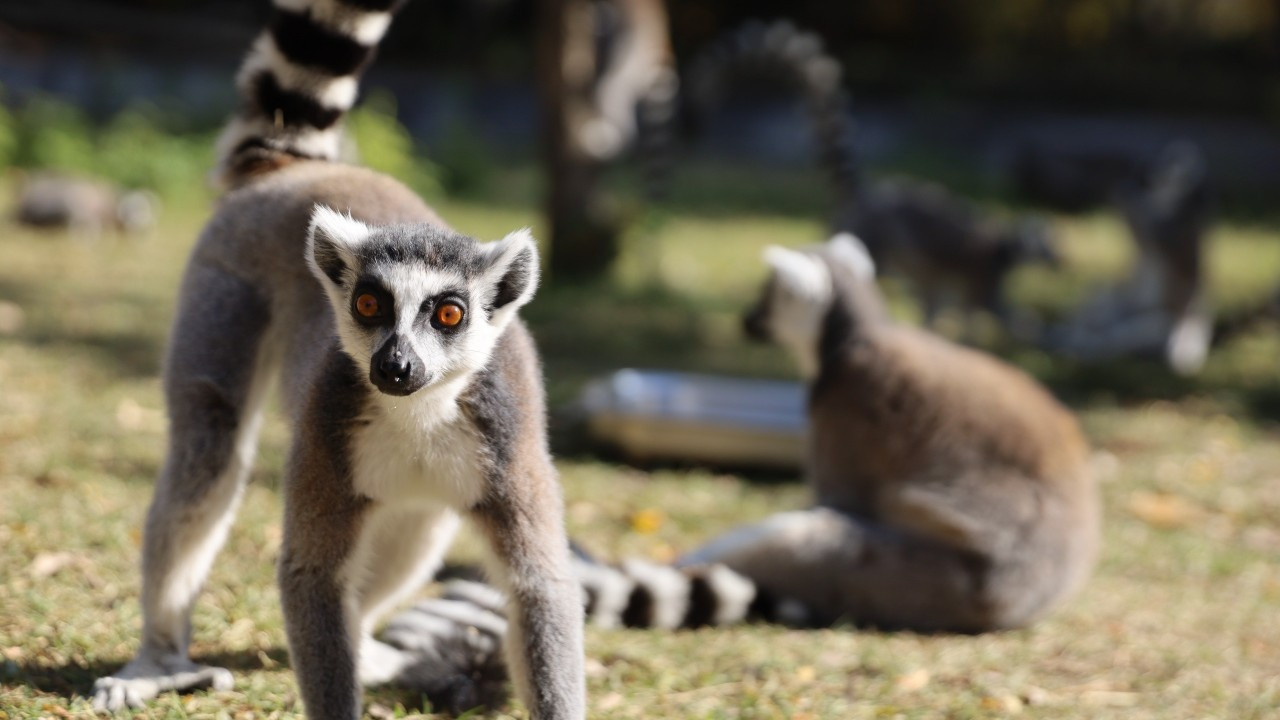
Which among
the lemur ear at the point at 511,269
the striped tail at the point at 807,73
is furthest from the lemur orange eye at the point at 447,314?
the striped tail at the point at 807,73

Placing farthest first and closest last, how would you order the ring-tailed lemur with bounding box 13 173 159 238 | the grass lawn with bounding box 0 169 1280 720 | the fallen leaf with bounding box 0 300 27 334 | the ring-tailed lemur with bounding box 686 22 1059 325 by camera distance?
the ring-tailed lemur with bounding box 13 173 159 238
the ring-tailed lemur with bounding box 686 22 1059 325
the fallen leaf with bounding box 0 300 27 334
the grass lawn with bounding box 0 169 1280 720

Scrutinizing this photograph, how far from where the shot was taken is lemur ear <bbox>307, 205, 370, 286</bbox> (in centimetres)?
267

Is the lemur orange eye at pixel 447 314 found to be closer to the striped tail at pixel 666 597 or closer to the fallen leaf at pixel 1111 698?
the striped tail at pixel 666 597

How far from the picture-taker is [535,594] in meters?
2.81

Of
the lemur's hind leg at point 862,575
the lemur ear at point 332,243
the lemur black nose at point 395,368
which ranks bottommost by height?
the lemur's hind leg at point 862,575

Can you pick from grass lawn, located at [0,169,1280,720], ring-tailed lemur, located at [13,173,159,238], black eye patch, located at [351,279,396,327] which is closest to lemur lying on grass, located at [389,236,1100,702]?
grass lawn, located at [0,169,1280,720]

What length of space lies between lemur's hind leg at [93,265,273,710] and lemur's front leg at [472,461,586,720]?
2.58ft

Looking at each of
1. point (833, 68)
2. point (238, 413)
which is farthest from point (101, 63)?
point (238, 413)

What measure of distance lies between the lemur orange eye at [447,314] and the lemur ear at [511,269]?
0.12 m

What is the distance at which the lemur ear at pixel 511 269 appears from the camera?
272 cm

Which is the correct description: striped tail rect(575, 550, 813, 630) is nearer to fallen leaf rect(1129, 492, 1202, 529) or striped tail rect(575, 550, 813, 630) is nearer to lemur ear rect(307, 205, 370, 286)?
lemur ear rect(307, 205, 370, 286)

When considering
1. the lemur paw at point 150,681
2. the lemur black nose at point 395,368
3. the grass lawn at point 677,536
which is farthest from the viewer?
the grass lawn at point 677,536

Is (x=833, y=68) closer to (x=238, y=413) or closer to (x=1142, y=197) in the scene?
(x=1142, y=197)

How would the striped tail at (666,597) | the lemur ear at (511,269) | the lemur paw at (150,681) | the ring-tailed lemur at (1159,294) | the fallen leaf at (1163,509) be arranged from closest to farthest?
the lemur ear at (511,269), the lemur paw at (150,681), the striped tail at (666,597), the fallen leaf at (1163,509), the ring-tailed lemur at (1159,294)
